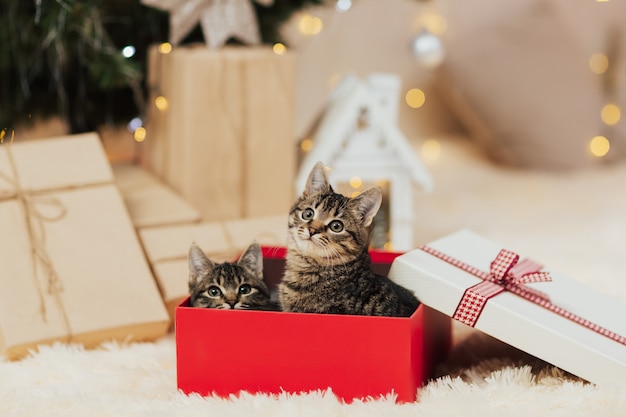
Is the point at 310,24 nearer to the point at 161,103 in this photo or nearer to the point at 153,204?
the point at 161,103

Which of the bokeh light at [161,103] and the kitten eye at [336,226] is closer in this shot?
the kitten eye at [336,226]

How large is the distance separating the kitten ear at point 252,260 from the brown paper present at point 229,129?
584 millimetres

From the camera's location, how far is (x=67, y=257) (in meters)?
1.43

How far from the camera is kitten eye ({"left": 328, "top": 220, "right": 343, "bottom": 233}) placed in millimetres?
1108

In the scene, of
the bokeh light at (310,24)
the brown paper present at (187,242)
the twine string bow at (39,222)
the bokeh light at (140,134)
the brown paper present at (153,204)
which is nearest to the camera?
the twine string bow at (39,222)

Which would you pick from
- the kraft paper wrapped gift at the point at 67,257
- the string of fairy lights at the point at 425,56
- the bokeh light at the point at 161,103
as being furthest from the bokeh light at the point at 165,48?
the kraft paper wrapped gift at the point at 67,257

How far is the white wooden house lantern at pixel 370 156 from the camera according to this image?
1.81 meters

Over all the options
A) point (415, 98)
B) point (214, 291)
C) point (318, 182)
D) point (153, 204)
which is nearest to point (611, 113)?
point (415, 98)

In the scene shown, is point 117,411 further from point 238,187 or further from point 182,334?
point 238,187

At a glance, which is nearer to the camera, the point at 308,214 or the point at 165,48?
the point at 308,214

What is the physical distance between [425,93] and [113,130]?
5.00 ft

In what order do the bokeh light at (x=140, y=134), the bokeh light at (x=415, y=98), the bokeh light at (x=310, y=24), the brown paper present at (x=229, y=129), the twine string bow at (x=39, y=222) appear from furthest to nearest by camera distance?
the bokeh light at (x=415, y=98), the bokeh light at (x=310, y=24), the bokeh light at (x=140, y=134), the brown paper present at (x=229, y=129), the twine string bow at (x=39, y=222)

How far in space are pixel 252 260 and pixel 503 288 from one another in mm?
396

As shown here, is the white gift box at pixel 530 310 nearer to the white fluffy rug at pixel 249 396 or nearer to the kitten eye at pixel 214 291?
the white fluffy rug at pixel 249 396
